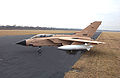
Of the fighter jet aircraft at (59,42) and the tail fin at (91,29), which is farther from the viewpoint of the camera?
the tail fin at (91,29)

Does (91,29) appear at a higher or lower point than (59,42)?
higher

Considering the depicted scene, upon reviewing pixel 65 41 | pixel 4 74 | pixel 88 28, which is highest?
pixel 88 28

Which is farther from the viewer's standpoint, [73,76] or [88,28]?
[88,28]

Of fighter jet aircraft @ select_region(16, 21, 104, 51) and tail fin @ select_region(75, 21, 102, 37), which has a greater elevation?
tail fin @ select_region(75, 21, 102, 37)

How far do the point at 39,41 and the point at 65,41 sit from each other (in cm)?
414

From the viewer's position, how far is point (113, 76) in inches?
321

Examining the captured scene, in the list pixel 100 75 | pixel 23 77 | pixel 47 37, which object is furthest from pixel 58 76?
pixel 47 37

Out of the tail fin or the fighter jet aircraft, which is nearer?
the fighter jet aircraft

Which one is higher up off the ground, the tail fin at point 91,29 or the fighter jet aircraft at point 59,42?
the tail fin at point 91,29

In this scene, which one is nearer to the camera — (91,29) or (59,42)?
(59,42)

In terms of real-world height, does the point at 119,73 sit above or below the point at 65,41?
below

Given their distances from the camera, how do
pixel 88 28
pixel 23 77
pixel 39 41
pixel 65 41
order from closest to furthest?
pixel 23 77 < pixel 39 41 < pixel 65 41 < pixel 88 28

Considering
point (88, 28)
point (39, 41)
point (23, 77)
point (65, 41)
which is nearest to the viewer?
point (23, 77)

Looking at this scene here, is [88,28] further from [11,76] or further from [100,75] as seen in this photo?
[11,76]
